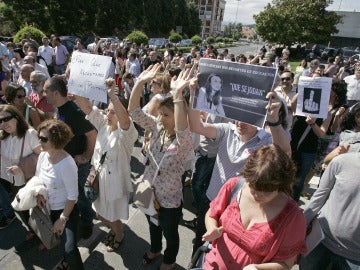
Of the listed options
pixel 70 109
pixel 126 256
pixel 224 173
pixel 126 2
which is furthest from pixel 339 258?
pixel 126 2

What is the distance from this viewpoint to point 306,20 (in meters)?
35.7

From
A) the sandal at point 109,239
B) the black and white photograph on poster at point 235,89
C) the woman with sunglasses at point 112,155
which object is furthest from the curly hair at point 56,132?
the sandal at point 109,239

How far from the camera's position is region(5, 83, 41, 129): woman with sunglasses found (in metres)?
4.23

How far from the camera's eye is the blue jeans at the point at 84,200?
146 inches

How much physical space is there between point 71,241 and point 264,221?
1.97 metres

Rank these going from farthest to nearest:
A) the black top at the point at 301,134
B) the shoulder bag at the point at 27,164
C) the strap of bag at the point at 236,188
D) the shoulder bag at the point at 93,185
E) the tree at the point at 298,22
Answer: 1. the tree at the point at 298,22
2. the black top at the point at 301,134
3. the shoulder bag at the point at 27,164
4. the shoulder bag at the point at 93,185
5. the strap of bag at the point at 236,188

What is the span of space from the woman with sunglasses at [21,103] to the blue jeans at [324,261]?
151 inches

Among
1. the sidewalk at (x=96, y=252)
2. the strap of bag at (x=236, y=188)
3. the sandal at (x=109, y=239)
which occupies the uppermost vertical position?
the strap of bag at (x=236, y=188)

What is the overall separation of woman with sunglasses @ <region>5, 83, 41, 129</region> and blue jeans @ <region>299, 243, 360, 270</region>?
3.83 meters

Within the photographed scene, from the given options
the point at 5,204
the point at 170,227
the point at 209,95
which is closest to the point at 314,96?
the point at 209,95

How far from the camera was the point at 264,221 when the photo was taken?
191 cm

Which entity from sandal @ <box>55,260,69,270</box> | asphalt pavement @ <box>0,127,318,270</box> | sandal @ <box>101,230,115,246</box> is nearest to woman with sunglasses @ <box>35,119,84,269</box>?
sandal @ <box>55,260,69,270</box>

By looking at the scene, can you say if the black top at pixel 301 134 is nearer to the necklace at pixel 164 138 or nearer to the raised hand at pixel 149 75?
the necklace at pixel 164 138

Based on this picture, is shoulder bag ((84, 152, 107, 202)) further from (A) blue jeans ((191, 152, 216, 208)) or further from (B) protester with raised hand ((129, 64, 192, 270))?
(A) blue jeans ((191, 152, 216, 208))
